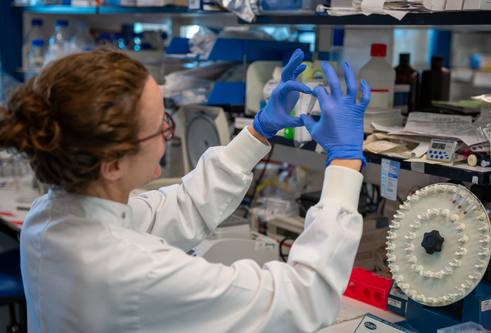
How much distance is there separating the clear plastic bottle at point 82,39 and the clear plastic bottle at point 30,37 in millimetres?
277

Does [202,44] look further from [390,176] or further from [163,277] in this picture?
[163,277]

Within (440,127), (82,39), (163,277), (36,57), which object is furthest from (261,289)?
(36,57)

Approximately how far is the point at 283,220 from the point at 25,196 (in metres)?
1.33

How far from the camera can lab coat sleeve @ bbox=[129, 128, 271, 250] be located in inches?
45.8

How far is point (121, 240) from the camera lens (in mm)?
845

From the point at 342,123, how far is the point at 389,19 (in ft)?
1.55

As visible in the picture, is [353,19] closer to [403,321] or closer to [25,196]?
[403,321]

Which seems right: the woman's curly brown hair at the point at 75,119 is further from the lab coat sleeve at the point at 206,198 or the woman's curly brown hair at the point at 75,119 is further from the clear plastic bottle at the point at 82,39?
the clear plastic bottle at the point at 82,39

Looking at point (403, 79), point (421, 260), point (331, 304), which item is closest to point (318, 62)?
point (403, 79)

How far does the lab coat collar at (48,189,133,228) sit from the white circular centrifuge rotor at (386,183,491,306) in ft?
2.29

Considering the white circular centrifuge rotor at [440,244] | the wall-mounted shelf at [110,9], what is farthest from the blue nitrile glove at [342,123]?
the wall-mounted shelf at [110,9]

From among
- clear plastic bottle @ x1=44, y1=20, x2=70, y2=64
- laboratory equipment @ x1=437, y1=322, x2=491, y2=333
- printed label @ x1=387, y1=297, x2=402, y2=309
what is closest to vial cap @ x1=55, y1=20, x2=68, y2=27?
clear plastic bottle @ x1=44, y1=20, x2=70, y2=64

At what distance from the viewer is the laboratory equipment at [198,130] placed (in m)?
2.00

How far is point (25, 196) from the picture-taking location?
7.77 feet
